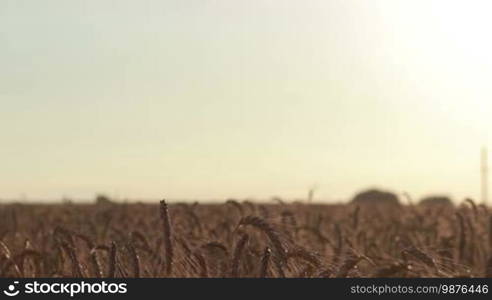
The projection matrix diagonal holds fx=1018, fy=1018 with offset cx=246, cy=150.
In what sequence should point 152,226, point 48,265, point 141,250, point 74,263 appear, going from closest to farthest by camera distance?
point 74,263 < point 141,250 < point 48,265 < point 152,226

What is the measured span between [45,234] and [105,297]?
296 inches

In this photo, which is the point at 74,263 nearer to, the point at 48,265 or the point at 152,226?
the point at 48,265

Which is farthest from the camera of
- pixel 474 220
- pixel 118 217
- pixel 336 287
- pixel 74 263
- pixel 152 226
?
pixel 118 217

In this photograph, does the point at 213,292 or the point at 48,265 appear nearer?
the point at 213,292

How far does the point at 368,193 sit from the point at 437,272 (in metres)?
85.5

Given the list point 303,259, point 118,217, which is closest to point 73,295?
point 303,259

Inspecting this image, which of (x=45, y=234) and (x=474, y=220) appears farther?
(x=45, y=234)

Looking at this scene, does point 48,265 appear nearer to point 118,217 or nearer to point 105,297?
point 105,297

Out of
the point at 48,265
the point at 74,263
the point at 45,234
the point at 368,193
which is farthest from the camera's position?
the point at 368,193

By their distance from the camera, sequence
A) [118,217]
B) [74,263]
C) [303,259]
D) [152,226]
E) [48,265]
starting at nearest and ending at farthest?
1. [303,259]
2. [74,263]
3. [48,265]
4. [152,226]
5. [118,217]

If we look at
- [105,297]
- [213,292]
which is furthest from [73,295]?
[213,292]

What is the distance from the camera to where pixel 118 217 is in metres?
20.8

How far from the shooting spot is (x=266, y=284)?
5.86 metres

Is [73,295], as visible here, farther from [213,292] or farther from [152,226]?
[152,226]
